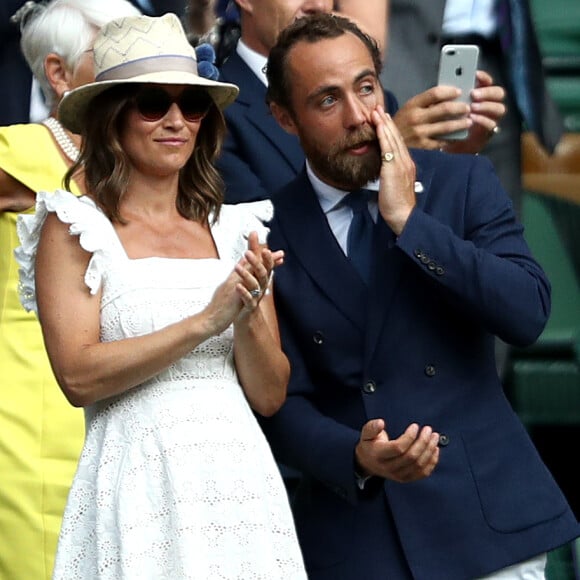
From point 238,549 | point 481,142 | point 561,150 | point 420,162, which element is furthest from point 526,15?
point 238,549

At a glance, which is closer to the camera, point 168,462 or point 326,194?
point 168,462

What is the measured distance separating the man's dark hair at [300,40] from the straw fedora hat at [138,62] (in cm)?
29

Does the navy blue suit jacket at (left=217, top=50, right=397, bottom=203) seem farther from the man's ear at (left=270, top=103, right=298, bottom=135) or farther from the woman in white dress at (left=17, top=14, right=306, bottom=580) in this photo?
the woman in white dress at (left=17, top=14, right=306, bottom=580)

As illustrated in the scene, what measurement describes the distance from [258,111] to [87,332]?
4.85 feet

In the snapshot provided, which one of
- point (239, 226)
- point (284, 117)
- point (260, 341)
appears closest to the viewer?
point (260, 341)

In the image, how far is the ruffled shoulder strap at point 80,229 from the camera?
4.53 meters

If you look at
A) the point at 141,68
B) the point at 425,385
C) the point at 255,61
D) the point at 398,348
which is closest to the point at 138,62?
the point at 141,68

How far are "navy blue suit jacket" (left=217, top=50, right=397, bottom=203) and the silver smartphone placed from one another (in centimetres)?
50

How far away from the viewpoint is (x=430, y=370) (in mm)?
4766

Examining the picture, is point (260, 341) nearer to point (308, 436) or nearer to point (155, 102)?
point (308, 436)

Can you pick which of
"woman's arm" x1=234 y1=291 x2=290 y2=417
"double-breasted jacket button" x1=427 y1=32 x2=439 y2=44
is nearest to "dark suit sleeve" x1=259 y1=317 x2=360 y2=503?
"woman's arm" x1=234 y1=291 x2=290 y2=417

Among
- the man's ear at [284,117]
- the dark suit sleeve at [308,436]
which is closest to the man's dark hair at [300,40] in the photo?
the man's ear at [284,117]

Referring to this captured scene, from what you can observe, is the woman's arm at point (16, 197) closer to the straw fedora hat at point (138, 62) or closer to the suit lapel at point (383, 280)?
the straw fedora hat at point (138, 62)

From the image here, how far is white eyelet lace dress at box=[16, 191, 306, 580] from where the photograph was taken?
442 cm
